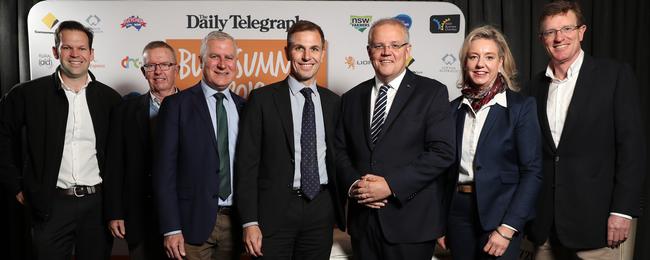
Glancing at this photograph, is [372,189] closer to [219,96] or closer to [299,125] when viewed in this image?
[299,125]

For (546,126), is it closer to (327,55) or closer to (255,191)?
(255,191)

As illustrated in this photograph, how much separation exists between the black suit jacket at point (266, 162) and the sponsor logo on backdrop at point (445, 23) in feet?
6.40

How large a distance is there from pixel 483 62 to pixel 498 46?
0.11m

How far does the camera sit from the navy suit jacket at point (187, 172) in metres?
2.32

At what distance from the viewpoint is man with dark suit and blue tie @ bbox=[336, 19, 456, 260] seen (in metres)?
2.12

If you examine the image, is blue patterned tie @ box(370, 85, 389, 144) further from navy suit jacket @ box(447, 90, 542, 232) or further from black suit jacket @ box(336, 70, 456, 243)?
navy suit jacket @ box(447, 90, 542, 232)

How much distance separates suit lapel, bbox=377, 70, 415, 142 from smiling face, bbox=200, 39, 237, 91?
0.75 meters

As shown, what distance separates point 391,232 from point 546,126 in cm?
86

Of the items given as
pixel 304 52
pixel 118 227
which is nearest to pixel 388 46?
pixel 304 52

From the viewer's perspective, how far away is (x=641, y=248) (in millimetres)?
4176

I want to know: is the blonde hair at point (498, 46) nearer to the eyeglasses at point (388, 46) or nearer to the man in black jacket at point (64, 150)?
the eyeglasses at point (388, 46)

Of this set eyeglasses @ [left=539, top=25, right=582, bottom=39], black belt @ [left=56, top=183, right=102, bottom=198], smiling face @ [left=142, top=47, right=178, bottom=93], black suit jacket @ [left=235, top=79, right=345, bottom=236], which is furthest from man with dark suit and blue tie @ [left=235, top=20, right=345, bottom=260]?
eyeglasses @ [left=539, top=25, right=582, bottom=39]

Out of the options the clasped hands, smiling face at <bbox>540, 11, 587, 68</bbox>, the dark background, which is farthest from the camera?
the dark background

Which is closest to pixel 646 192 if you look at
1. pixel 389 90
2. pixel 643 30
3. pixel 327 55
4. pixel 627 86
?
pixel 643 30
